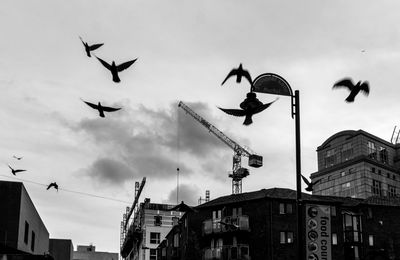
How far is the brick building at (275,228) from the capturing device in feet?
226

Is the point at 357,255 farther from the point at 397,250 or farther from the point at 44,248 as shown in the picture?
the point at 44,248

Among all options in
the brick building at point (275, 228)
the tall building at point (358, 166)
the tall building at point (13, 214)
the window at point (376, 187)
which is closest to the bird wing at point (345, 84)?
the tall building at point (13, 214)

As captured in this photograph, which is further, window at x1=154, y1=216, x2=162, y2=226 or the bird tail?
window at x1=154, y1=216, x2=162, y2=226

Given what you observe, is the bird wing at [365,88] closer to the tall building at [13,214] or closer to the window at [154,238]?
the tall building at [13,214]

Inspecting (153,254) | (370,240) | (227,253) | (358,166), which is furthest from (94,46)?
(358,166)

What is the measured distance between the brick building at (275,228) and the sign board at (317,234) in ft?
163

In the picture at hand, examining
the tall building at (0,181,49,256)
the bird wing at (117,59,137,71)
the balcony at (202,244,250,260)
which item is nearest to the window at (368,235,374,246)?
the balcony at (202,244,250,260)

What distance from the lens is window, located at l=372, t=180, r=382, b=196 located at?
510ft

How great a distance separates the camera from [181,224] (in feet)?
279

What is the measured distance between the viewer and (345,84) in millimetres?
17656

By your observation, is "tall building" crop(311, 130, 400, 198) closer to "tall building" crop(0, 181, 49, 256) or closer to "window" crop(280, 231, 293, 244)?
"window" crop(280, 231, 293, 244)

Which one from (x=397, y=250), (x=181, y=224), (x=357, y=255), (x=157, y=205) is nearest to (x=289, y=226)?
(x=357, y=255)

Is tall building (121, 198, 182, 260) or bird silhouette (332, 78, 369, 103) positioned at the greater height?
tall building (121, 198, 182, 260)

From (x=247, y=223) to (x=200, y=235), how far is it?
9.58 meters
